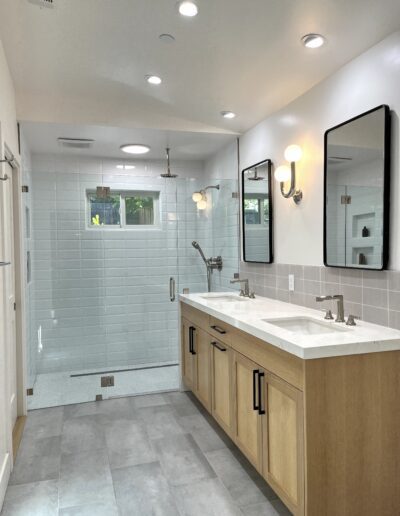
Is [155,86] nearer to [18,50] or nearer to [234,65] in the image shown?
[234,65]

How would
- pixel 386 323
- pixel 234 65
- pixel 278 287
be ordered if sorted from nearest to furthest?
pixel 386 323
pixel 234 65
pixel 278 287

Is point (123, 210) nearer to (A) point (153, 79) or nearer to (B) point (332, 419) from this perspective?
(A) point (153, 79)

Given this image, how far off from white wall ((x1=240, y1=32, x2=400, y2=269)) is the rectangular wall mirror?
0.17ft

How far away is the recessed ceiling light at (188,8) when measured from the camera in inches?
71.4

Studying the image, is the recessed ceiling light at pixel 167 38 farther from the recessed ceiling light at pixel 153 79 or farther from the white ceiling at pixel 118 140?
the white ceiling at pixel 118 140

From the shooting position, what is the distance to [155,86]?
9.13 feet

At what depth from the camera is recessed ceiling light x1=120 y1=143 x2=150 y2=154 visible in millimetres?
3883

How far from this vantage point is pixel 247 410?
2213 millimetres

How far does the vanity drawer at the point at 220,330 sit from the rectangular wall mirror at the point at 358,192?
0.76 m

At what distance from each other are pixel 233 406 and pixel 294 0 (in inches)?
86.4

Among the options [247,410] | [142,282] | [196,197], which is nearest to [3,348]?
[247,410]

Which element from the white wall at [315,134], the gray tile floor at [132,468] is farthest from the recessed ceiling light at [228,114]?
the gray tile floor at [132,468]

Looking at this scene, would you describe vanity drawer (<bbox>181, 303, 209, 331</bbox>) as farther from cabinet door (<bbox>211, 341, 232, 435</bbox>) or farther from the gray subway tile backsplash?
the gray subway tile backsplash

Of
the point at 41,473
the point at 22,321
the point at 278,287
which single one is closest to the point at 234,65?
the point at 278,287
